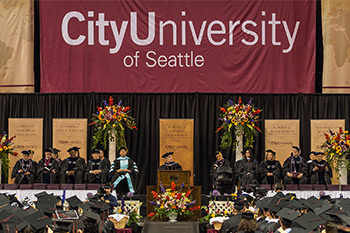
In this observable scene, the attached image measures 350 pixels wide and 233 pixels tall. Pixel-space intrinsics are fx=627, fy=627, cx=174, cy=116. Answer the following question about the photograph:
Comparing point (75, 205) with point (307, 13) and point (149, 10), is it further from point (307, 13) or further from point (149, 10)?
point (307, 13)

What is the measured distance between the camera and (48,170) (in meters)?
17.2

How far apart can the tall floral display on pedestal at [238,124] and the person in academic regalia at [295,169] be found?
1.33 meters

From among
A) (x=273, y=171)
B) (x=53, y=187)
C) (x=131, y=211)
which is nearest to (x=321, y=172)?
(x=273, y=171)

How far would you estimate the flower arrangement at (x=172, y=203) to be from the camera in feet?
44.5

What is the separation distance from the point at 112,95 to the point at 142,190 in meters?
3.00

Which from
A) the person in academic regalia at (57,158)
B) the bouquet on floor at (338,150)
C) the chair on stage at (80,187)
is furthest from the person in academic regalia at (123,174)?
the bouquet on floor at (338,150)

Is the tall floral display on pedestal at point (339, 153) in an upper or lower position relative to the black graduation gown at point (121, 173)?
upper

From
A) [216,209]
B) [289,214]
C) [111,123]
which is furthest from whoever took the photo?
[111,123]

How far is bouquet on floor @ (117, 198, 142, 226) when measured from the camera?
14.1m

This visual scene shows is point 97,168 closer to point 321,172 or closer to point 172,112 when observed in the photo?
point 172,112

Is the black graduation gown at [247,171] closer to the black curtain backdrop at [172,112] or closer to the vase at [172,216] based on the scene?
the black curtain backdrop at [172,112]

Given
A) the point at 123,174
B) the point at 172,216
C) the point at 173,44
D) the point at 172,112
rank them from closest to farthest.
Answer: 1. the point at 172,216
2. the point at 123,174
3. the point at 172,112
4. the point at 173,44

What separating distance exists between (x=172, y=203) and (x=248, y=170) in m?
3.74

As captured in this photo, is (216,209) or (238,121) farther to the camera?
(238,121)
